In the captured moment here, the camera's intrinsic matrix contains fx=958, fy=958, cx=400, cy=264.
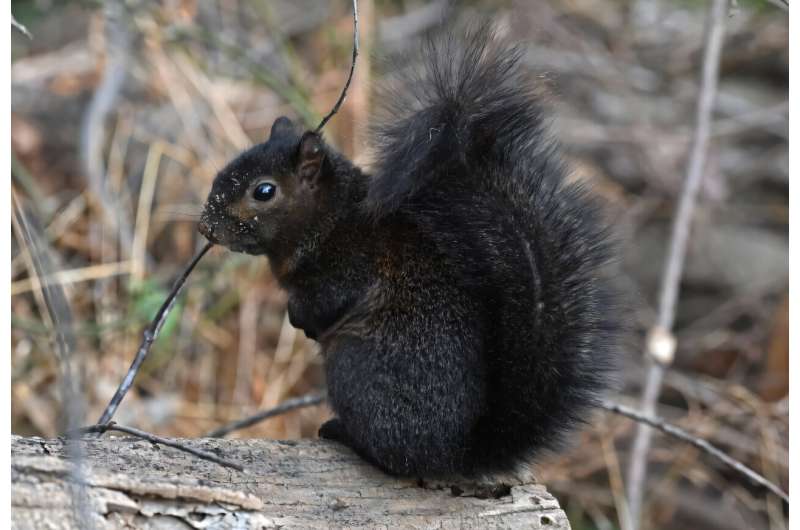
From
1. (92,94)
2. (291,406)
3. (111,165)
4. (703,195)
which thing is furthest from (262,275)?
(703,195)

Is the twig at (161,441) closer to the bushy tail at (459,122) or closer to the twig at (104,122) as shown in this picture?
the bushy tail at (459,122)

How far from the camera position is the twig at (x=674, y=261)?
2479 millimetres

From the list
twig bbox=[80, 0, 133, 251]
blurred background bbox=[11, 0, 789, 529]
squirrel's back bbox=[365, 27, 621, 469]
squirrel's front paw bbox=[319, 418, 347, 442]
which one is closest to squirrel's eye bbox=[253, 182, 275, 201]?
squirrel's back bbox=[365, 27, 621, 469]

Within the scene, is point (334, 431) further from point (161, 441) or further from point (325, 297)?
point (161, 441)

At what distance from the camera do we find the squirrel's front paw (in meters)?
1.68

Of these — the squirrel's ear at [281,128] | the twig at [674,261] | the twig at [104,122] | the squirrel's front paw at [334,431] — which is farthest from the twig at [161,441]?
the twig at [104,122]

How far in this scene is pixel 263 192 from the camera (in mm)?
1785

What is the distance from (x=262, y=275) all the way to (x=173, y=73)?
30.1 inches

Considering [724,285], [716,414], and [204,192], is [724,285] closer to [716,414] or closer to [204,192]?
[716,414]

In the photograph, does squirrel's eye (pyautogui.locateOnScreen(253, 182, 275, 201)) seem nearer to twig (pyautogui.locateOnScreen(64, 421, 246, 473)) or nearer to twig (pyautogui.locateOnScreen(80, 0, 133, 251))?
twig (pyautogui.locateOnScreen(64, 421, 246, 473))

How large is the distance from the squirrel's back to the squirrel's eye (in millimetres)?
278

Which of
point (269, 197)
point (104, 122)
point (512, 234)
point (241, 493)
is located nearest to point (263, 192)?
point (269, 197)

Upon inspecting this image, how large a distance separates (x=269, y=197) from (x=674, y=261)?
51.5 inches

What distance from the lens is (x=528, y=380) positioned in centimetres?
153
